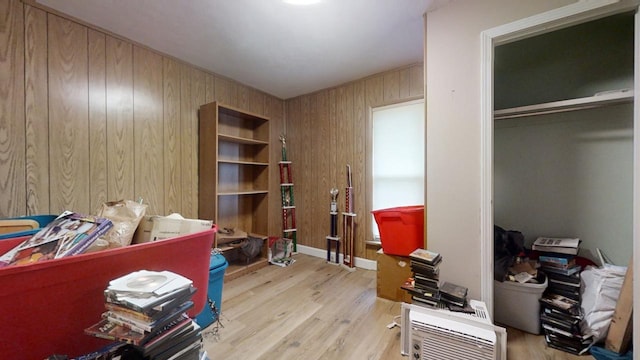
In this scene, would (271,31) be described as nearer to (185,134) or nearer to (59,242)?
(185,134)

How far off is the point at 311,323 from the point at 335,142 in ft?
7.15

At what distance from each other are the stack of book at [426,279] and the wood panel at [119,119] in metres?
2.53

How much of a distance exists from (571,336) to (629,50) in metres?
2.08

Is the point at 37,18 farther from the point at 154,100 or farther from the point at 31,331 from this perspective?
the point at 31,331

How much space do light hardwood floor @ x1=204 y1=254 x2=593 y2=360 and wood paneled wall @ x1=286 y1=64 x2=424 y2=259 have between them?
0.86 metres

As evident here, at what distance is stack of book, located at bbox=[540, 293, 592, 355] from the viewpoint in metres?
1.55

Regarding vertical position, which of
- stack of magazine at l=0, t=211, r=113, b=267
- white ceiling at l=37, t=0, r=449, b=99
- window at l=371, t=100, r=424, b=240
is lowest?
stack of magazine at l=0, t=211, r=113, b=267

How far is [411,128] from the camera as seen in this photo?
278cm

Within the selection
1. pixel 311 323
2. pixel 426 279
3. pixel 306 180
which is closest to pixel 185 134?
pixel 306 180

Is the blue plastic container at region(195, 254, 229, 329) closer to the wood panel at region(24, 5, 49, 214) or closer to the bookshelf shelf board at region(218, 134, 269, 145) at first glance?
the wood panel at region(24, 5, 49, 214)

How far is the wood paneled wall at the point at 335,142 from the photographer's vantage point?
9.56 feet

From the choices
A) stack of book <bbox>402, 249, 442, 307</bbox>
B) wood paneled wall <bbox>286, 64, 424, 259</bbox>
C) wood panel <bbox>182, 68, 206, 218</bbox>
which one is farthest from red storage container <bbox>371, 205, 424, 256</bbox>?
wood panel <bbox>182, 68, 206, 218</bbox>

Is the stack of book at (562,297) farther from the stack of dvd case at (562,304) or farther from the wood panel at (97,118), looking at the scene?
the wood panel at (97,118)

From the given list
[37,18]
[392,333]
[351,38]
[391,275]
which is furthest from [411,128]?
[37,18]
